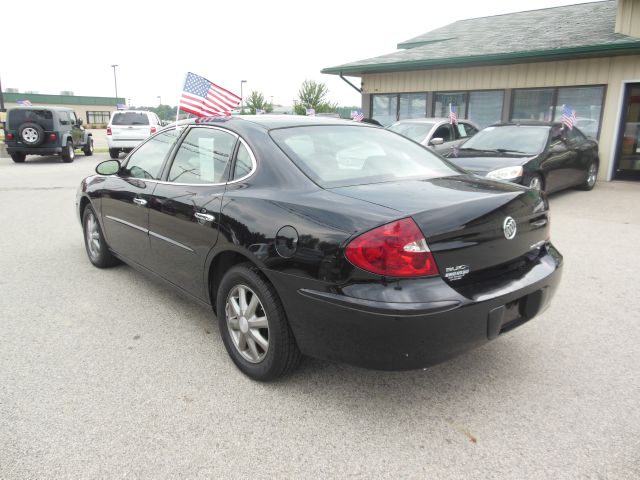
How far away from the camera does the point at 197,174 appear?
3457mm

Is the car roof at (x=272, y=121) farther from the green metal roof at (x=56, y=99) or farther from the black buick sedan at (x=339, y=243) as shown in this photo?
the green metal roof at (x=56, y=99)

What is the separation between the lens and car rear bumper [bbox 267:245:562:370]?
7.42 feet

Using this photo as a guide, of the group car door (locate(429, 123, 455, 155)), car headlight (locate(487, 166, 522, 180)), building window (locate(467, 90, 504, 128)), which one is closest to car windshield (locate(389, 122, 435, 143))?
car door (locate(429, 123, 455, 155))

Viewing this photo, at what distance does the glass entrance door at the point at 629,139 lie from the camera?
11812 mm

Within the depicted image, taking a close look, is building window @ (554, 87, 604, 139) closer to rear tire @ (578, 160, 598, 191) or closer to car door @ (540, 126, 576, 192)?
rear tire @ (578, 160, 598, 191)

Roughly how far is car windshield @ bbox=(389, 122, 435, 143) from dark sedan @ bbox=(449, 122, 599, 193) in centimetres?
123

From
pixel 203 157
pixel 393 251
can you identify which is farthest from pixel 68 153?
pixel 393 251

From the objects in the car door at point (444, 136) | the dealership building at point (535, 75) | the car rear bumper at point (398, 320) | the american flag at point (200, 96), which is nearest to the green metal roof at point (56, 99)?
the dealership building at point (535, 75)

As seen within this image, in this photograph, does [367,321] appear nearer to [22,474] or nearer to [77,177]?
[22,474]

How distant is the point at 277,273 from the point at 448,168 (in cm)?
159

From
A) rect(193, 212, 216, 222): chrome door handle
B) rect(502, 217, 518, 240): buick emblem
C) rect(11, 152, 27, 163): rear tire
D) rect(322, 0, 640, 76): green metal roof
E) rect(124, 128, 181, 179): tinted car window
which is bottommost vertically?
rect(11, 152, 27, 163): rear tire

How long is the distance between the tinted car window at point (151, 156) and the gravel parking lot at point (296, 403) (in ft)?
3.59

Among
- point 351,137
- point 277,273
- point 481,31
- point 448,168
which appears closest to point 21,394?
point 277,273

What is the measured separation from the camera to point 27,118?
16.8 meters
